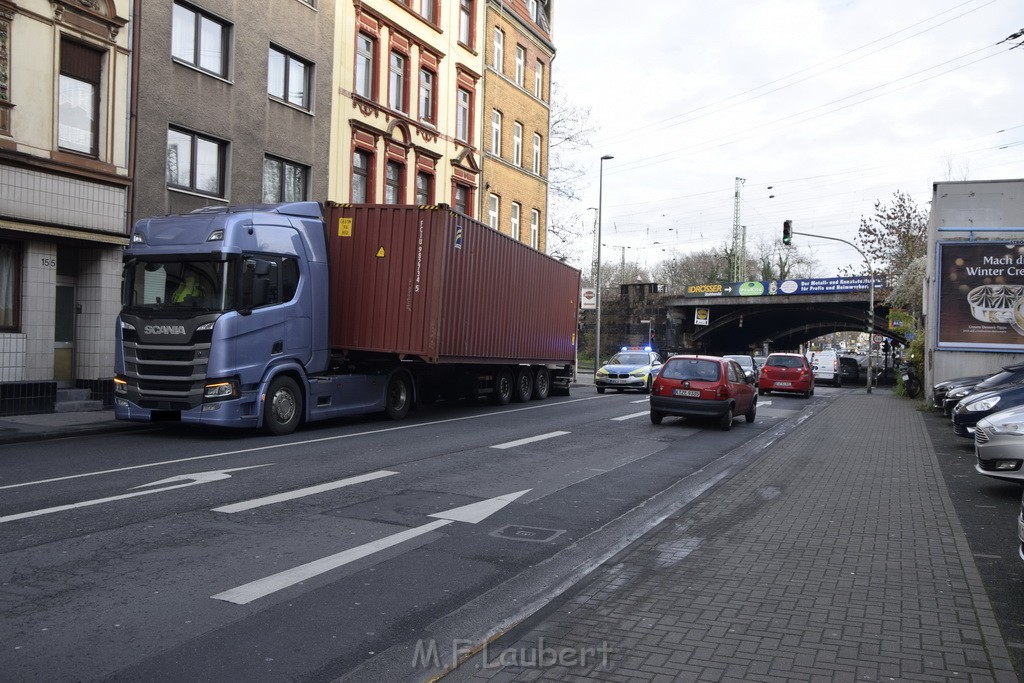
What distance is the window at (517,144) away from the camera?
3488 cm

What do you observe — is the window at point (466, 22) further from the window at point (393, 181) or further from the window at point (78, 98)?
the window at point (78, 98)

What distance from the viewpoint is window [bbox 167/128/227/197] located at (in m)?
18.8

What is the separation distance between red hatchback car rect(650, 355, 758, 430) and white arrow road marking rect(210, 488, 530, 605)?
9006 mm

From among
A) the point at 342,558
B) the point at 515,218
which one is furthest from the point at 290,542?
the point at 515,218

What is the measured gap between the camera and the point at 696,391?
667 inches

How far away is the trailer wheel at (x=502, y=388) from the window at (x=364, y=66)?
9.62m

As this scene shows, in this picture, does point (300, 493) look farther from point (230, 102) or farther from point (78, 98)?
point (230, 102)

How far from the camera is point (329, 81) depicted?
78.1ft

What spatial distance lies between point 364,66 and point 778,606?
76.9ft

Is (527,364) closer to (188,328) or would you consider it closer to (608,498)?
(188,328)

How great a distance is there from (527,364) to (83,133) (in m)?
11.1

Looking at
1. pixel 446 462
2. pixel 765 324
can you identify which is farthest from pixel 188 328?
pixel 765 324

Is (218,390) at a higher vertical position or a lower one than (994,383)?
lower

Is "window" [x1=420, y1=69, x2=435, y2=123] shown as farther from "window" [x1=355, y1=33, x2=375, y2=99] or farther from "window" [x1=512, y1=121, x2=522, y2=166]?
"window" [x1=512, y1=121, x2=522, y2=166]
